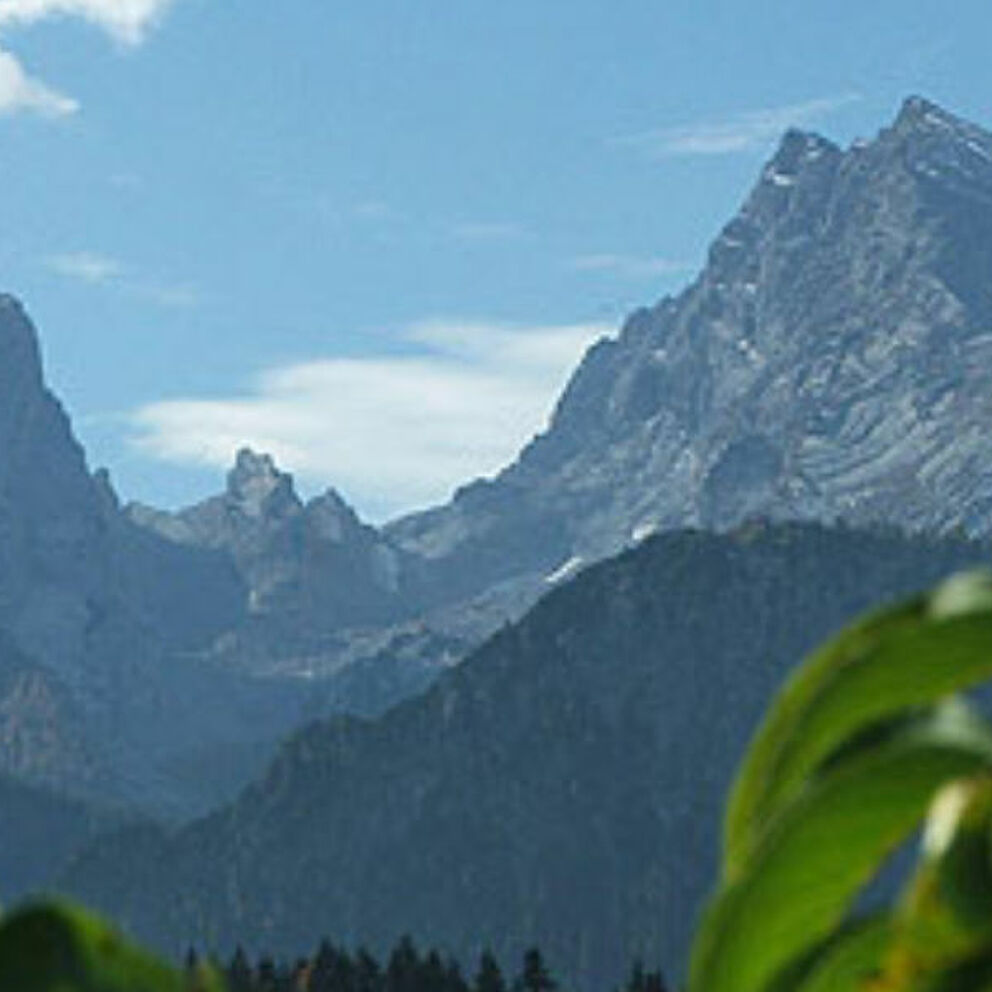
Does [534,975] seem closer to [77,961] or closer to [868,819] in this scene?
[868,819]

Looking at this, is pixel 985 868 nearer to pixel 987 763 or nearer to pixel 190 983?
pixel 987 763

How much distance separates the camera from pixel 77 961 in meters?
2.35

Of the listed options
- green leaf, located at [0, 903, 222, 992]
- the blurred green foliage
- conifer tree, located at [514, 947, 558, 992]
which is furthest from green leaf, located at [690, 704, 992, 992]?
conifer tree, located at [514, 947, 558, 992]

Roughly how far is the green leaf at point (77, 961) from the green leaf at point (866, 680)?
0.58 m

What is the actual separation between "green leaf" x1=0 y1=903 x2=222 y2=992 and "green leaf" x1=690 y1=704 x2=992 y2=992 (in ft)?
1.62

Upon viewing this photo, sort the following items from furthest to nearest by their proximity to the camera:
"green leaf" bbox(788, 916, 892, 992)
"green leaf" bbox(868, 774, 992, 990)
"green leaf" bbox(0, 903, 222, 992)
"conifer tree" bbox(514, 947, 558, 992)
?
"conifer tree" bbox(514, 947, 558, 992)
"green leaf" bbox(788, 916, 892, 992)
"green leaf" bbox(868, 774, 992, 990)
"green leaf" bbox(0, 903, 222, 992)

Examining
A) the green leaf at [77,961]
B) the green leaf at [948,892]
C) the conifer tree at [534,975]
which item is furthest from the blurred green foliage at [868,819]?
the conifer tree at [534,975]

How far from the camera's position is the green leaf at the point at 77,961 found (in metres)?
2.33

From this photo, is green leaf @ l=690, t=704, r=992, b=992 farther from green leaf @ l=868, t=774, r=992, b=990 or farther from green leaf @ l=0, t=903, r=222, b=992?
green leaf @ l=0, t=903, r=222, b=992

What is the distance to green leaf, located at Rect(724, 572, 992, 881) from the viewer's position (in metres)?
2.65

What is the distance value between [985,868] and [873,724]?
0.65 ft

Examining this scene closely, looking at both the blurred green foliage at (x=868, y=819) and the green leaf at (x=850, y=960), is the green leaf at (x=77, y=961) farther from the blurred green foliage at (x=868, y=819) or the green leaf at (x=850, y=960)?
the green leaf at (x=850, y=960)

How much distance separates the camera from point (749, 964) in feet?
8.36

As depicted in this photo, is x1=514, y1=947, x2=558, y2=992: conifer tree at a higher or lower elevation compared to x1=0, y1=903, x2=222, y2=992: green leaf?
higher
